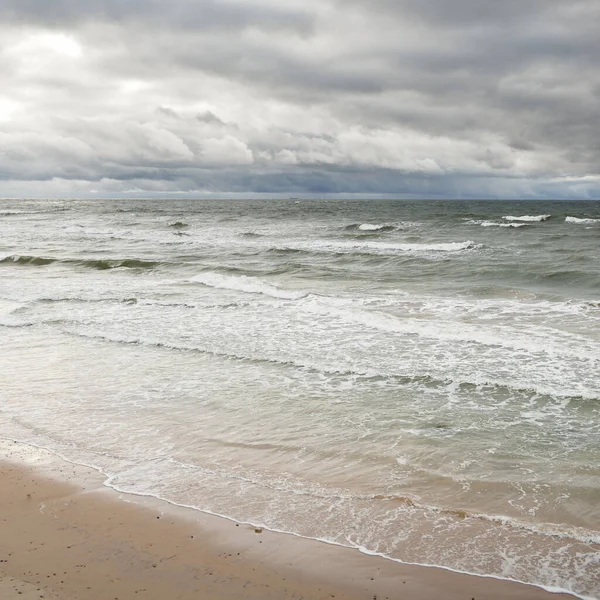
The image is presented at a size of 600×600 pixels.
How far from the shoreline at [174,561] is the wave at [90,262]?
77.8 feet

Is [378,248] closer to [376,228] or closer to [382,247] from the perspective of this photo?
[382,247]

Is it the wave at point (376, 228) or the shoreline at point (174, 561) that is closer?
the shoreline at point (174, 561)

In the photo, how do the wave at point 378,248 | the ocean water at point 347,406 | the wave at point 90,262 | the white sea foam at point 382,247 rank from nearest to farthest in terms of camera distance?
the ocean water at point 347,406, the wave at point 90,262, the wave at point 378,248, the white sea foam at point 382,247

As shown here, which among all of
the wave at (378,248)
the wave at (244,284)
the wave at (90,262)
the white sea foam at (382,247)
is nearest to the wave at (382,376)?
the wave at (244,284)

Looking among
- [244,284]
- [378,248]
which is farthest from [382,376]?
[378,248]

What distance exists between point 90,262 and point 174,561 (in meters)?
27.2

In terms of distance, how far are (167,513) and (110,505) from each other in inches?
26.1

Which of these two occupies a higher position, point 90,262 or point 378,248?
point 378,248

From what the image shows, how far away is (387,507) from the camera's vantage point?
6.21 metres

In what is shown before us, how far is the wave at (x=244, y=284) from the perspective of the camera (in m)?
20.3

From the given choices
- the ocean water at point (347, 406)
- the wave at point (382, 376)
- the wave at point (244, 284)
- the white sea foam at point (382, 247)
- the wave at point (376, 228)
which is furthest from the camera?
the wave at point (376, 228)

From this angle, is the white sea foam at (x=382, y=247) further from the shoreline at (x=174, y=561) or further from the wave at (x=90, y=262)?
the shoreline at (x=174, y=561)

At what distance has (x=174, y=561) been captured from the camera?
17.2ft

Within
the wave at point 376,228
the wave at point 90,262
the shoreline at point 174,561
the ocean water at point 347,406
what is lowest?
the shoreline at point 174,561
